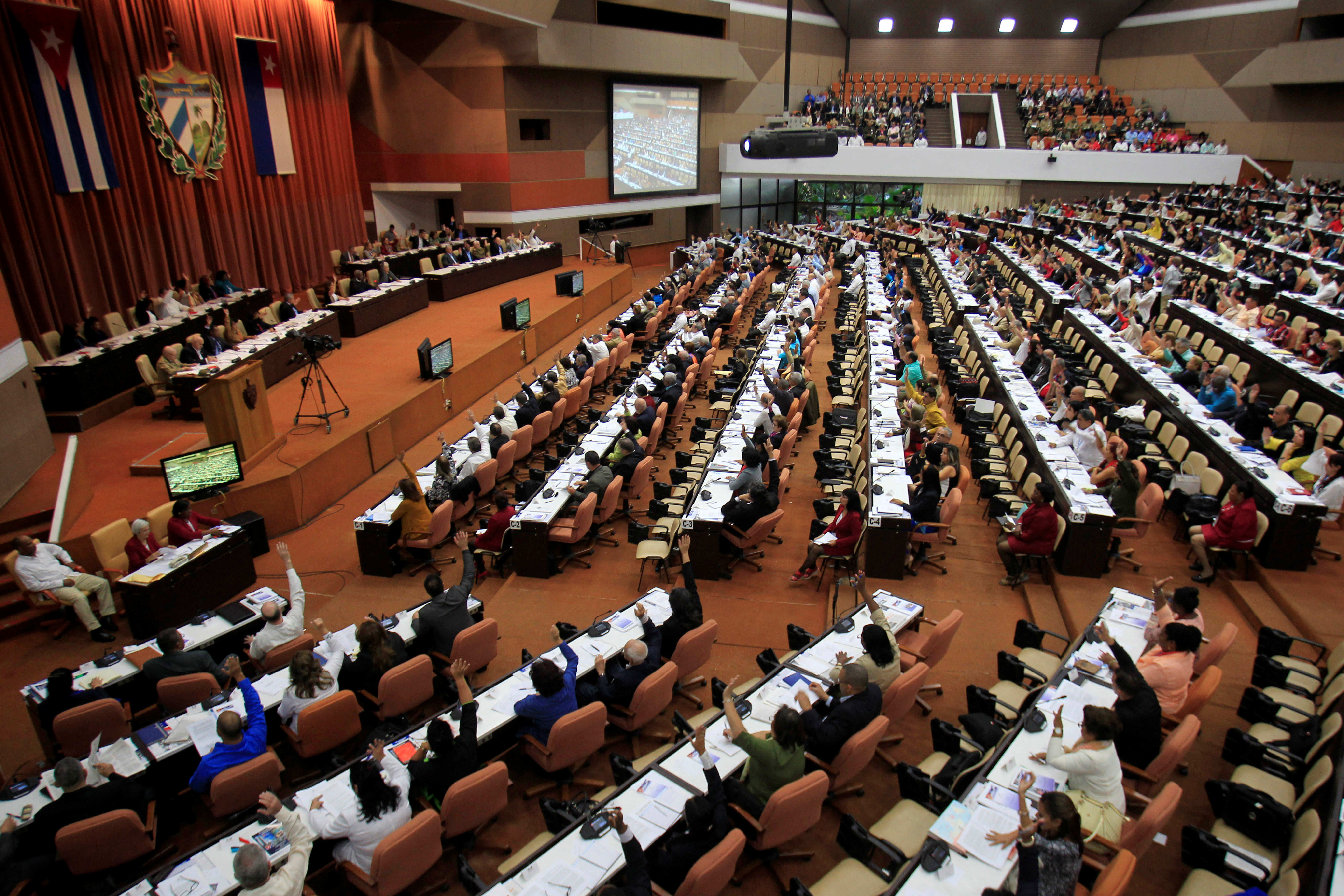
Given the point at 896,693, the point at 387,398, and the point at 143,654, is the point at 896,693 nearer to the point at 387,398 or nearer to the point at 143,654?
the point at 143,654

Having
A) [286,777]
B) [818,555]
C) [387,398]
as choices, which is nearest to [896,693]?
[818,555]

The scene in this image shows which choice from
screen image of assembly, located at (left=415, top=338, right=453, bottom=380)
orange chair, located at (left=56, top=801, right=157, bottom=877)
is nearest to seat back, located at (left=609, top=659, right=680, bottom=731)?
orange chair, located at (left=56, top=801, right=157, bottom=877)

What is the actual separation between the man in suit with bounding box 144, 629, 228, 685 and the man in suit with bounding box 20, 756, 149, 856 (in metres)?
1.17

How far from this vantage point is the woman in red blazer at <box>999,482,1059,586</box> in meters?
7.83

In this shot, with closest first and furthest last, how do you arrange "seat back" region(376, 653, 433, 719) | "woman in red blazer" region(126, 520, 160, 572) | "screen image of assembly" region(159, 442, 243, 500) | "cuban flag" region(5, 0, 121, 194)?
"seat back" region(376, 653, 433, 719)
"woman in red blazer" region(126, 520, 160, 572)
"screen image of assembly" region(159, 442, 243, 500)
"cuban flag" region(5, 0, 121, 194)

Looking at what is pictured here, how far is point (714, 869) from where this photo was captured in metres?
4.07

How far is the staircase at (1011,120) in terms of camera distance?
30.1 m

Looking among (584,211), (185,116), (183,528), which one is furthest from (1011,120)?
(183,528)

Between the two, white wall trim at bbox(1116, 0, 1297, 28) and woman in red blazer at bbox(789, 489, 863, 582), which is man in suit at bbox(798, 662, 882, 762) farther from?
white wall trim at bbox(1116, 0, 1297, 28)

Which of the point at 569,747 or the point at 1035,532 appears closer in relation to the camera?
the point at 569,747

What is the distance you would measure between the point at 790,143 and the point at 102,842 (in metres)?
11.7

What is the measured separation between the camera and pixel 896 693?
18.4 ft

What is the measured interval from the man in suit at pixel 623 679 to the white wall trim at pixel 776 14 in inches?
1117

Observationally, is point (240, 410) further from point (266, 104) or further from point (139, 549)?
point (266, 104)
